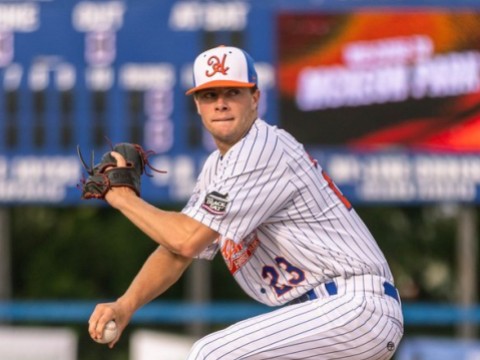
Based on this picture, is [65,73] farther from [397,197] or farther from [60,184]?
[397,197]

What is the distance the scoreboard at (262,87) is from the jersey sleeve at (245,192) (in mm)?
5610

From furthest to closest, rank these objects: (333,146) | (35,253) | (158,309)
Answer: (35,253), (158,309), (333,146)

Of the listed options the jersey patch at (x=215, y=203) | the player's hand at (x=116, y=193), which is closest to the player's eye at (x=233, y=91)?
the jersey patch at (x=215, y=203)

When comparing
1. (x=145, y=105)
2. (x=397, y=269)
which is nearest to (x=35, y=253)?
(x=397, y=269)

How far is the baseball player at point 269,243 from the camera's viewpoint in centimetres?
420

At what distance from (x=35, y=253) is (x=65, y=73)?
5305 mm

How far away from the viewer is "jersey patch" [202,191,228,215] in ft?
13.7

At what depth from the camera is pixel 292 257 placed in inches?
171

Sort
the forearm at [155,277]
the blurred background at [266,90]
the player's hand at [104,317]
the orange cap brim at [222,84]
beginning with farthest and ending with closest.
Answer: the blurred background at [266,90] < the forearm at [155,277] < the orange cap brim at [222,84] < the player's hand at [104,317]

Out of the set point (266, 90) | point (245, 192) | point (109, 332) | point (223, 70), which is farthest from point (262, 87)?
point (109, 332)

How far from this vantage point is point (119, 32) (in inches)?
398

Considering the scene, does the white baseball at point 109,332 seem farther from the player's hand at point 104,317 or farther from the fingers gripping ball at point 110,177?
the fingers gripping ball at point 110,177

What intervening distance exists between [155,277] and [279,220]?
50 cm

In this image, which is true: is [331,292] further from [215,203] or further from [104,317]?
[104,317]
